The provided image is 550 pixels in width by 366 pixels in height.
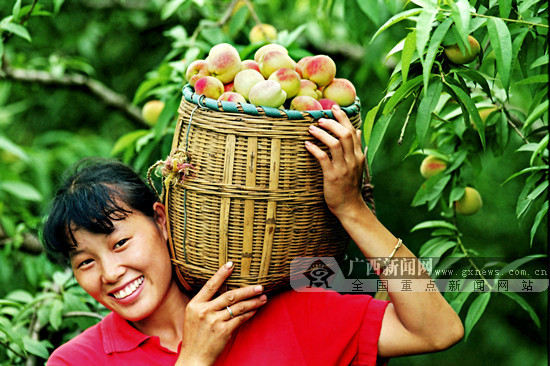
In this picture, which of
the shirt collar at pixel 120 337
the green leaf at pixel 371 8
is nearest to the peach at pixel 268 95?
the shirt collar at pixel 120 337

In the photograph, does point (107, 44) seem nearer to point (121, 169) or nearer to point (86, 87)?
point (86, 87)

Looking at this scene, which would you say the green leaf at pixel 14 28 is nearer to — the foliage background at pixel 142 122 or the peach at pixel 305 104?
the foliage background at pixel 142 122

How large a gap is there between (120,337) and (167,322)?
0.11 m

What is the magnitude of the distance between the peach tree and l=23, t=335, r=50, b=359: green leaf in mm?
1119

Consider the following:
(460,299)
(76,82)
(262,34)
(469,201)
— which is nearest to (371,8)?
(262,34)

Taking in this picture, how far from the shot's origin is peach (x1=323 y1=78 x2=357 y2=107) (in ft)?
4.27

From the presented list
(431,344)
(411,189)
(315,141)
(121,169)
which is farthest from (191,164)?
(411,189)

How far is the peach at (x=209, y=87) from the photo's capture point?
124cm

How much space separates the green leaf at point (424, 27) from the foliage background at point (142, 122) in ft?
3.04

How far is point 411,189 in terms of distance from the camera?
3.11 m

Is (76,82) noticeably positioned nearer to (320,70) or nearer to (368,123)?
(320,70)

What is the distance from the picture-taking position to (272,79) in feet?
4.02

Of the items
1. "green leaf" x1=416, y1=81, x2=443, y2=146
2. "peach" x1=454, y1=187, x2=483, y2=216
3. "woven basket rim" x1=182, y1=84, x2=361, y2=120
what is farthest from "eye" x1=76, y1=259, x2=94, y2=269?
"peach" x1=454, y1=187, x2=483, y2=216

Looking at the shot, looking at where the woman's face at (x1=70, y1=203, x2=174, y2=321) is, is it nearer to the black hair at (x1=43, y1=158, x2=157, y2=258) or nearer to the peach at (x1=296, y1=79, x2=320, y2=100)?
the black hair at (x1=43, y1=158, x2=157, y2=258)
